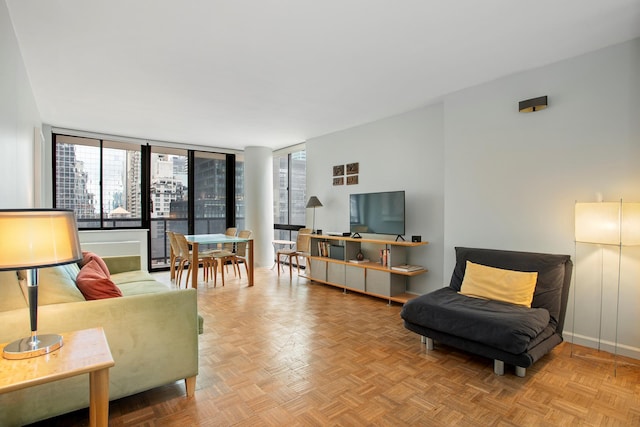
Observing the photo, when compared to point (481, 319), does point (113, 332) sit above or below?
above

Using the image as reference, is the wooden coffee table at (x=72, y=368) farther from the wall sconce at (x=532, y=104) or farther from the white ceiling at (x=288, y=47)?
the wall sconce at (x=532, y=104)

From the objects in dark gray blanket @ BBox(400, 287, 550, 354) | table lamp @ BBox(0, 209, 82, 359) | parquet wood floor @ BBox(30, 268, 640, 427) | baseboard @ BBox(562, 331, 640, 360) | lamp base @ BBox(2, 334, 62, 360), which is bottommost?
parquet wood floor @ BBox(30, 268, 640, 427)

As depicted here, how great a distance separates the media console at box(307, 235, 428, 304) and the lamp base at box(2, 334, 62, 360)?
3.48 metres

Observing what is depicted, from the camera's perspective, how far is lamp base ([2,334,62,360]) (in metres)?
1.42

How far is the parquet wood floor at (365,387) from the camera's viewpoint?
2027 millimetres

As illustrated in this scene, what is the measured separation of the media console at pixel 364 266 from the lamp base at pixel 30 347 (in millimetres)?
3483

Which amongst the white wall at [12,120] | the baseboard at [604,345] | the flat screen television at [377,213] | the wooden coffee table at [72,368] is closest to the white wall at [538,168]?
the baseboard at [604,345]

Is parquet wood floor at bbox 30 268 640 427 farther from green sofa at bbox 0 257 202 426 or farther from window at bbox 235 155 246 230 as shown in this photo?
window at bbox 235 155 246 230

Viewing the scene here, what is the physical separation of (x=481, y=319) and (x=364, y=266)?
2261 millimetres

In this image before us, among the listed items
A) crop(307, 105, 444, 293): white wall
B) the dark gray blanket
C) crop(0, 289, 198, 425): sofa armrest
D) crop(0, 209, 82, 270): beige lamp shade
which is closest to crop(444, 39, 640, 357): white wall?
crop(307, 105, 444, 293): white wall

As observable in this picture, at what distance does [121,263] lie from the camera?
13.0 ft

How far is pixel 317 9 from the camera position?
235 cm

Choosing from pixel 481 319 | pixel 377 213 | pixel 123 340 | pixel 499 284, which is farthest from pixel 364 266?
pixel 123 340

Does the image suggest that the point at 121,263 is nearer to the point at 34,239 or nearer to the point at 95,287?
the point at 95,287
